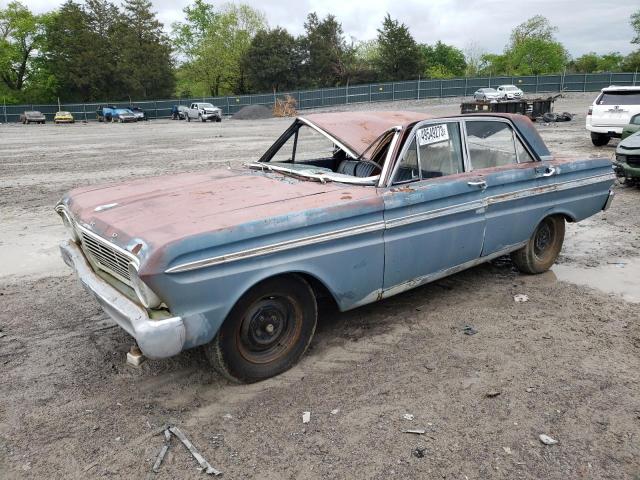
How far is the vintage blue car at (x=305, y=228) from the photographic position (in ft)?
9.84

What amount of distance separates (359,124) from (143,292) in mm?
2583

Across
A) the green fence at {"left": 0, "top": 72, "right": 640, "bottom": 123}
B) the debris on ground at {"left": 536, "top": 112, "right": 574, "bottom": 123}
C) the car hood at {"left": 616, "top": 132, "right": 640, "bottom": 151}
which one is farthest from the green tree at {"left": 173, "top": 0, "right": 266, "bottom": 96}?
the car hood at {"left": 616, "top": 132, "right": 640, "bottom": 151}

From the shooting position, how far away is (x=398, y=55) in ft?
193

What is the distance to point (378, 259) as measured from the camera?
3.75 metres

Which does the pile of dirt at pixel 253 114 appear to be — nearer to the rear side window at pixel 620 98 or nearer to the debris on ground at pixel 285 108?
the debris on ground at pixel 285 108

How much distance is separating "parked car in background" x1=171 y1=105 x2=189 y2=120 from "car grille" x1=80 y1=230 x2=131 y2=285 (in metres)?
42.1

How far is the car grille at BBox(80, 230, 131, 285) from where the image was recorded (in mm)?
3170

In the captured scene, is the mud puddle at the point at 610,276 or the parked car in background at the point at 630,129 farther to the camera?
the parked car in background at the point at 630,129

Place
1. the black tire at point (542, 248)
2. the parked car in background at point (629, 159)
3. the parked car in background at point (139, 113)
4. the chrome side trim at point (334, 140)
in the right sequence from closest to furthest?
the chrome side trim at point (334, 140) → the black tire at point (542, 248) → the parked car in background at point (629, 159) → the parked car in background at point (139, 113)

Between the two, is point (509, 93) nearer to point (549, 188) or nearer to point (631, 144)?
point (631, 144)

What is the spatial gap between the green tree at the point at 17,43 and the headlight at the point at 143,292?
216ft

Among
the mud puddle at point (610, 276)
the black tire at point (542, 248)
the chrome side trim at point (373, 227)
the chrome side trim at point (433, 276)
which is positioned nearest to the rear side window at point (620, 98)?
the mud puddle at point (610, 276)

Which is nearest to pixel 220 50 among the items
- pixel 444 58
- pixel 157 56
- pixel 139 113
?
pixel 157 56

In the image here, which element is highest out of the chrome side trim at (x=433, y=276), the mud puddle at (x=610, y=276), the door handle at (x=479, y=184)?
the door handle at (x=479, y=184)
